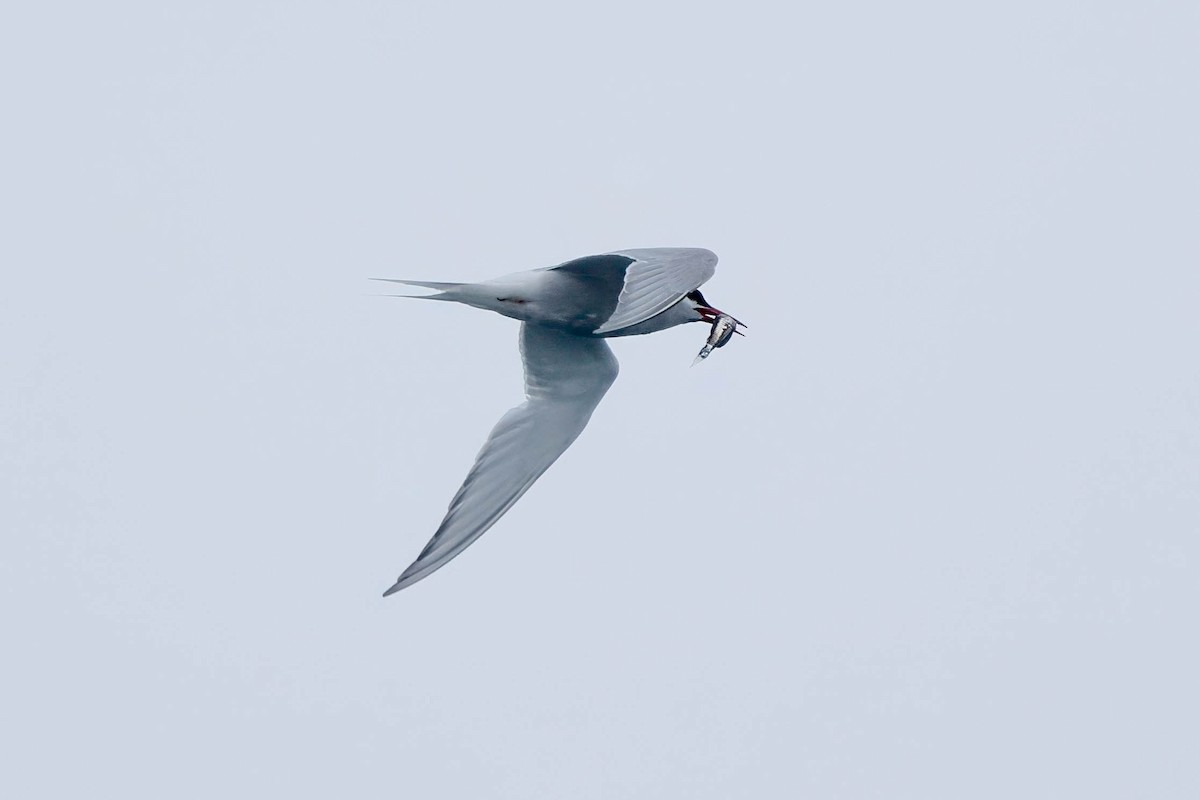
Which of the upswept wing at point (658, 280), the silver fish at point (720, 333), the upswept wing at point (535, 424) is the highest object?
the upswept wing at point (658, 280)

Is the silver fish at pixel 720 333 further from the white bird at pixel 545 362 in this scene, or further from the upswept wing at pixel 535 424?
the upswept wing at pixel 535 424

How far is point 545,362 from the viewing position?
1425 cm

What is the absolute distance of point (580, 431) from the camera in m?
14.1

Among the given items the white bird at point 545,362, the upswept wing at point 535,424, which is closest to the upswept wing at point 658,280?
the white bird at point 545,362

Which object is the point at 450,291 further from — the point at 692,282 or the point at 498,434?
the point at 692,282

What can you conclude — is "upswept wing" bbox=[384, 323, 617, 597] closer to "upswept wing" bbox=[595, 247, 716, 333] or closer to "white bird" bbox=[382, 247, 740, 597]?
"white bird" bbox=[382, 247, 740, 597]

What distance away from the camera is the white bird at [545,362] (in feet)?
41.1

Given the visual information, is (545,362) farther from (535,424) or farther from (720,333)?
(720,333)

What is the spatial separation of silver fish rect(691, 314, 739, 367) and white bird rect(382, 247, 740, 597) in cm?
14

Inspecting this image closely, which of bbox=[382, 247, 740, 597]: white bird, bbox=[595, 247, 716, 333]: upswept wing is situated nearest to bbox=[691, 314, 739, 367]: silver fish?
bbox=[382, 247, 740, 597]: white bird

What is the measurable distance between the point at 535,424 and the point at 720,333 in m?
1.75

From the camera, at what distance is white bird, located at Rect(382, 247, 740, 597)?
12539 mm

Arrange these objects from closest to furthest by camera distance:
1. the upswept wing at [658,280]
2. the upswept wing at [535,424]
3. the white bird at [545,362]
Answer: the upswept wing at [658,280]
the white bird at [545,362]
the upswept wing at [535,424]

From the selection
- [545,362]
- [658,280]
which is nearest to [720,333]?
[545,362]
